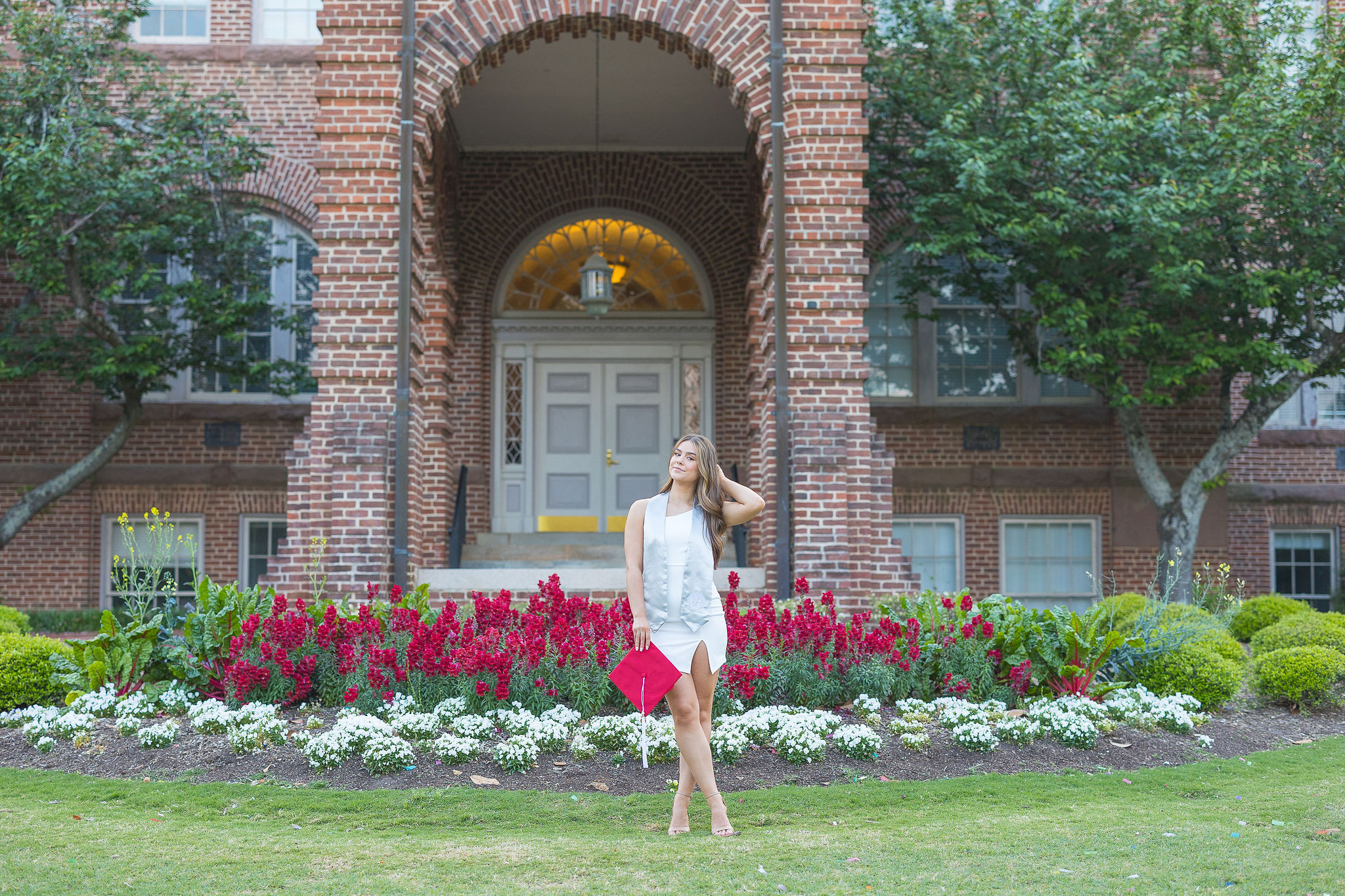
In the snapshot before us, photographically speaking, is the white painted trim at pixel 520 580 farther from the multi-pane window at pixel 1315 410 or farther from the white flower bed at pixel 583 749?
the multi-pane window at pixel 1315 410

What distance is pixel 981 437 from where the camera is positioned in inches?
532

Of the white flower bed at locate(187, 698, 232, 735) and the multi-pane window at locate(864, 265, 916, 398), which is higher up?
the multi-pane window at locate(864, 265, 916, 398)

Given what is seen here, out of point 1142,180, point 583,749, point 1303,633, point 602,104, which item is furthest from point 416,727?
point 1142,180

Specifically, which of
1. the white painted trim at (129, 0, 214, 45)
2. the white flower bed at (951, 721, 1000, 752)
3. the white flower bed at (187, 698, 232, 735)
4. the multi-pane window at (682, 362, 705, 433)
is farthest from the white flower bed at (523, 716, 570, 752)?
the white painted trim at (129, 0, 214, 45)

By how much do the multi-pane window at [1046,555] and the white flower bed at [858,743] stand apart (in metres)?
8.69

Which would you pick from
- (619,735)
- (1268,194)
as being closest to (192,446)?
(619,735)

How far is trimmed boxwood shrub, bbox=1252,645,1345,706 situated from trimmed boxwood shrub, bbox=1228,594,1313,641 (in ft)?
9.89

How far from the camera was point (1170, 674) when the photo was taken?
23.5 feet

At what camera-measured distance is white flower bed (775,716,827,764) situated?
18.1ft

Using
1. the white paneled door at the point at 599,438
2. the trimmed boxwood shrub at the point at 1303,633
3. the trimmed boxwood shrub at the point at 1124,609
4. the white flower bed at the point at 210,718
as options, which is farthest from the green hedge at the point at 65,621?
the trimmed boxwood shrub at the point at 1303,633

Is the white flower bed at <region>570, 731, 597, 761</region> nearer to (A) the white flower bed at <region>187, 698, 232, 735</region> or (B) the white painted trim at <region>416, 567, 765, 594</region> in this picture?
(A) the white flower bed at <region>187, 698, 232, 735</region>

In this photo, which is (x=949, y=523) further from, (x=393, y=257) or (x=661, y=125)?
(x=393, y=257)

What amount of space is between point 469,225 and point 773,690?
8.76 meters

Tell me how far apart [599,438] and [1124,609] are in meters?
6.60
